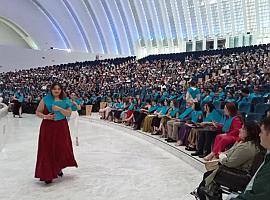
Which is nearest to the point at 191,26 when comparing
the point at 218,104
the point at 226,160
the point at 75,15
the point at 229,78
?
the point at 75,15

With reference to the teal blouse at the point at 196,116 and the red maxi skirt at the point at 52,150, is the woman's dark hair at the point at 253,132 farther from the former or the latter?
the teal blouse at the point at 196,116

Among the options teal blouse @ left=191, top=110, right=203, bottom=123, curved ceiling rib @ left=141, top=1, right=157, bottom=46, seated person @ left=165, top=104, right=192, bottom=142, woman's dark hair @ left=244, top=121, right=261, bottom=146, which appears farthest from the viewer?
curved ceiling rib @ left=141, top=1, right=157, bottom=46

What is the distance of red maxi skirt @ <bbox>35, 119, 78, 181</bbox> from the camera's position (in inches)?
213

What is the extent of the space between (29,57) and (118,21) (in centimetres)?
1397

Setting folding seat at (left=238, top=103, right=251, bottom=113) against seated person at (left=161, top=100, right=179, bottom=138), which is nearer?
folding seat at (left=238, top=103, right=251, bottom=113)

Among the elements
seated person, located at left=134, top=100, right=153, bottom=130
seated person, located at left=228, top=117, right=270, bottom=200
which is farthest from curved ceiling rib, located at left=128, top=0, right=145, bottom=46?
seated person, located at left=228, top=117, right=270, bottom=200

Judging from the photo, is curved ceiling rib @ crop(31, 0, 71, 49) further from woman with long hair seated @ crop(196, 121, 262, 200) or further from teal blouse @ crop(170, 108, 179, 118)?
woman with long hair seated @ crop(196, 121, 262, 200)

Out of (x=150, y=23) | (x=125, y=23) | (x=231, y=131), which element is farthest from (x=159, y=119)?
(x=125, y=23)

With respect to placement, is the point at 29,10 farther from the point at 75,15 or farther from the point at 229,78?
the point at 229,78

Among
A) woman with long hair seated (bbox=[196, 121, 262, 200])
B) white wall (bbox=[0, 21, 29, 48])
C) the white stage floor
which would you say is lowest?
the white stage floor

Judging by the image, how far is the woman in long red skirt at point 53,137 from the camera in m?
5.43

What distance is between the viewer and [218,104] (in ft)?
32.0

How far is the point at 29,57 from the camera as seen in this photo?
3628 centimetres

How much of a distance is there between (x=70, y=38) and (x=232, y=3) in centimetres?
2183
